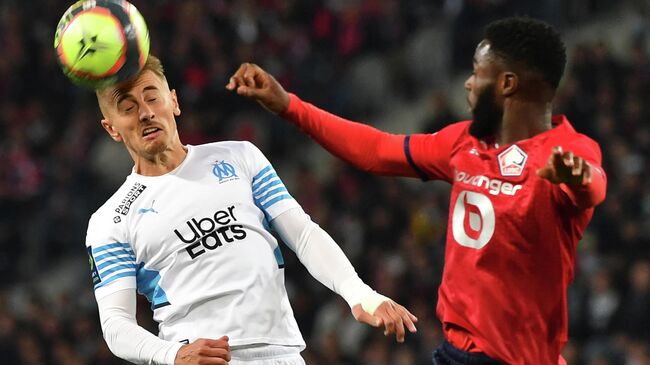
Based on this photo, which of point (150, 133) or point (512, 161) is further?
point (150, 133)

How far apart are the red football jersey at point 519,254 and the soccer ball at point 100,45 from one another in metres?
1.53

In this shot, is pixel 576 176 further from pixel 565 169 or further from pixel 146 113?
pixel 146 113

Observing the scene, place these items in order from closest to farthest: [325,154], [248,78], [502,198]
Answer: [502,198], [248,78], [325,154]

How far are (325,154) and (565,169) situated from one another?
10.3 m

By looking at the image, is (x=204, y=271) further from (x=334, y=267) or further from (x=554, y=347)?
(x=554, y=347)

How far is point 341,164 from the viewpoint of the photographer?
12.8m

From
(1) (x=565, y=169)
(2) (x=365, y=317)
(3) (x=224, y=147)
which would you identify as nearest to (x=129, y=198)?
(3) (x=224, y=147)

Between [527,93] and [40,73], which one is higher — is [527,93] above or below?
below

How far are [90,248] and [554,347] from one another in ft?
6.32

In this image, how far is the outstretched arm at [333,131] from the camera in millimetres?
4785

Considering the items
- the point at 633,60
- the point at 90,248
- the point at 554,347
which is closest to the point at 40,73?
the point at 633,60

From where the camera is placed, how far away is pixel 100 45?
14.8ft

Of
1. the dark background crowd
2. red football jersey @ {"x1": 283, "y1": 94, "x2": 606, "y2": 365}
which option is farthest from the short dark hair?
the dark background crowd

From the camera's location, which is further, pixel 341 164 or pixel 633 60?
pixel 341 164
